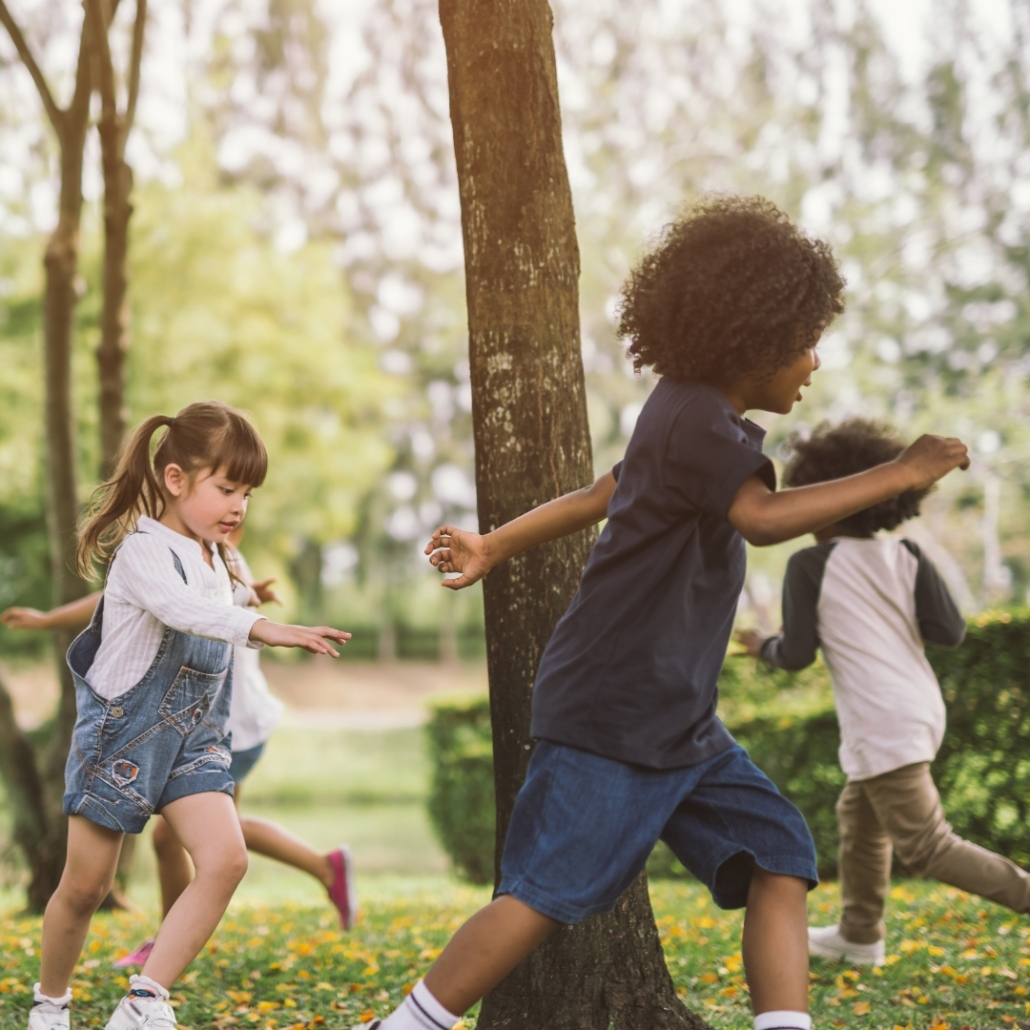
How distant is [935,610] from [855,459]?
56 cm

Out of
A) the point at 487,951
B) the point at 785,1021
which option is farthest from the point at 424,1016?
the point at 785,1021

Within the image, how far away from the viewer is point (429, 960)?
4.26m

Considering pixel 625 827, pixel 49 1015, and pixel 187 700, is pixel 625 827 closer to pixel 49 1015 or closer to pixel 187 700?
pixel 187 700

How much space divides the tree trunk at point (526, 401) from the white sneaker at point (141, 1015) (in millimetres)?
791

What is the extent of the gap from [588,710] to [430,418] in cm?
3737

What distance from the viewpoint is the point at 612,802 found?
90.5 inches

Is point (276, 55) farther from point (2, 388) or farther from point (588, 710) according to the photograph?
point (588, 710)

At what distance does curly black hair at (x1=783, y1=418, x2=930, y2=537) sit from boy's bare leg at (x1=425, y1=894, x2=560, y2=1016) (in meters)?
2.13

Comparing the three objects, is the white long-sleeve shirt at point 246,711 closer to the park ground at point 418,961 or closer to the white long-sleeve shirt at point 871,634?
the park ground at point 418,961

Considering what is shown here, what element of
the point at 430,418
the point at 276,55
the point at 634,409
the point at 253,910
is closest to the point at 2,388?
the point at 276,55

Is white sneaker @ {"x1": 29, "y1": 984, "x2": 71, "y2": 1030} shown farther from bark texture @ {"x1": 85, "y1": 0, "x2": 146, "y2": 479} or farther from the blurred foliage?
the blurred foliage

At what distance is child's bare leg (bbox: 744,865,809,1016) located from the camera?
7.79 feet

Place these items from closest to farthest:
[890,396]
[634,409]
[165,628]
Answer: [165,628], [890,396], [634,409]

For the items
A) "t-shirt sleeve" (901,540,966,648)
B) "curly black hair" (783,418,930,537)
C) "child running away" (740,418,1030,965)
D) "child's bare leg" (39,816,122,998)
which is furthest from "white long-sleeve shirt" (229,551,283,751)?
"t-shirt sleeve" (901,540,966,648)
